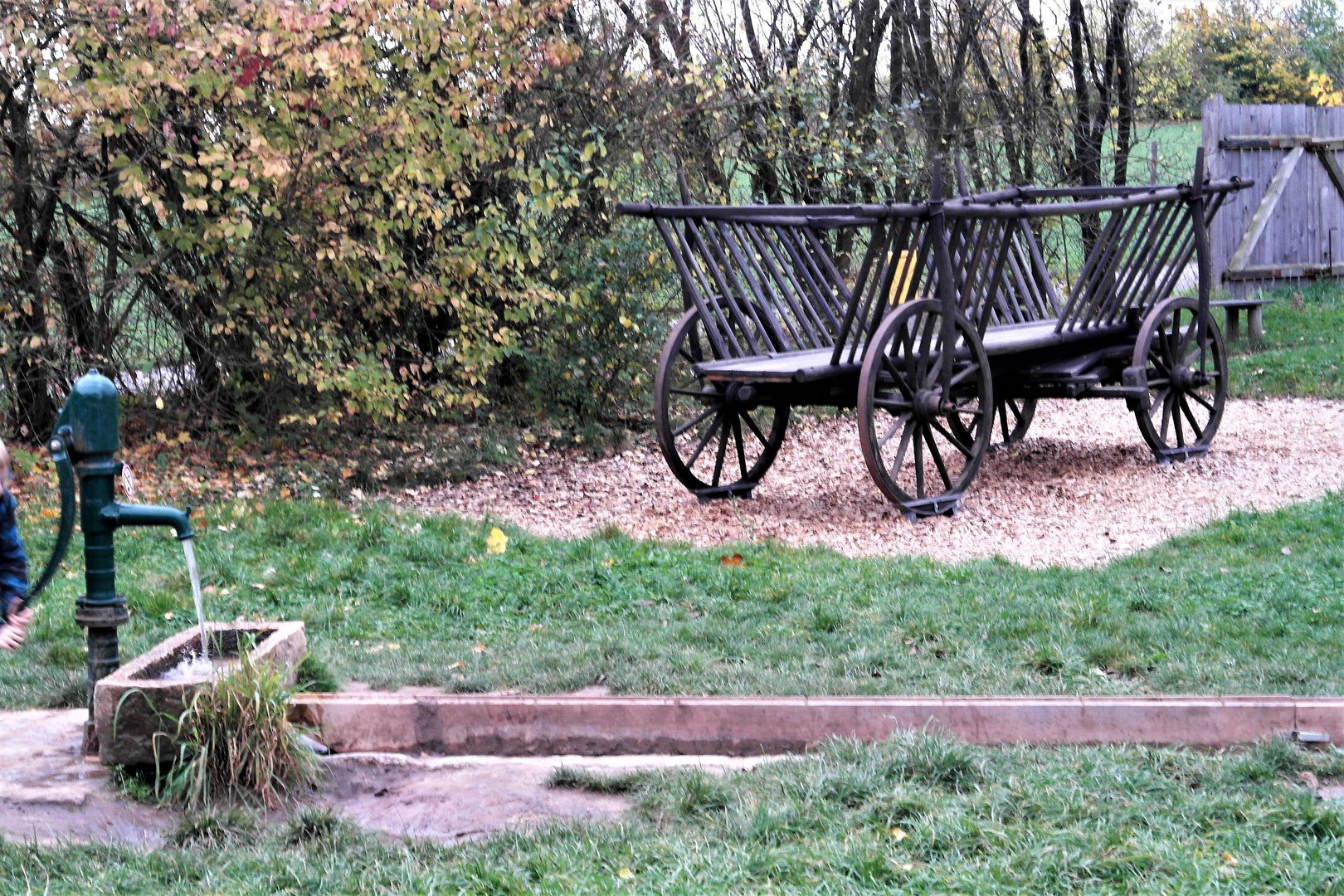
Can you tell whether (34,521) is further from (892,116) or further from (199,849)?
(892,116)

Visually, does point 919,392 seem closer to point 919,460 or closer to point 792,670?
point 919,460

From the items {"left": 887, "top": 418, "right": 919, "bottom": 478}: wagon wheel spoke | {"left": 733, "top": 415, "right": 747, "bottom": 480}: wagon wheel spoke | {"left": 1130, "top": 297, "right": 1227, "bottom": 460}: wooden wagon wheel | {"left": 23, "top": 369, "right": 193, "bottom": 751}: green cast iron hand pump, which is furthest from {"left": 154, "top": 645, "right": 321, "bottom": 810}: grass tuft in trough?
{"left": 1130, "top": 297, "right": 1227, "bottom": 460}: wooden wagon wheel

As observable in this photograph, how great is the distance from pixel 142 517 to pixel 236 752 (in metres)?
0.77

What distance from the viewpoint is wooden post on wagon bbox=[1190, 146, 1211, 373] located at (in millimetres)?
9188

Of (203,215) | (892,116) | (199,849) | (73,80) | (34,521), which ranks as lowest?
(199,849)

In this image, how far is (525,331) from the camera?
10.8 meters

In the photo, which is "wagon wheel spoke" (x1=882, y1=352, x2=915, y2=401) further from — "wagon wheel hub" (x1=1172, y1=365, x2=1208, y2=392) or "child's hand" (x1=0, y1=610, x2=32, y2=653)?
"child's hand" (x1=0, y1=610, x2=32, y2=653)

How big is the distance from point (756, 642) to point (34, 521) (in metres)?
4.62

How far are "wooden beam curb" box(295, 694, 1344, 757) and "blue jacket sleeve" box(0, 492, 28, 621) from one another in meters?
0.88

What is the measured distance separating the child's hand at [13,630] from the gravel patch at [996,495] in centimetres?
394

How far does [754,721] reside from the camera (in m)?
3.96

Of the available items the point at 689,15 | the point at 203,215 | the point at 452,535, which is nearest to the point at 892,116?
the point at 689,15

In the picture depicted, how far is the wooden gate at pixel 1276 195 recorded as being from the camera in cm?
1505

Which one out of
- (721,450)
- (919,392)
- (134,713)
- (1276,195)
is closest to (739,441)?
(721,450)
